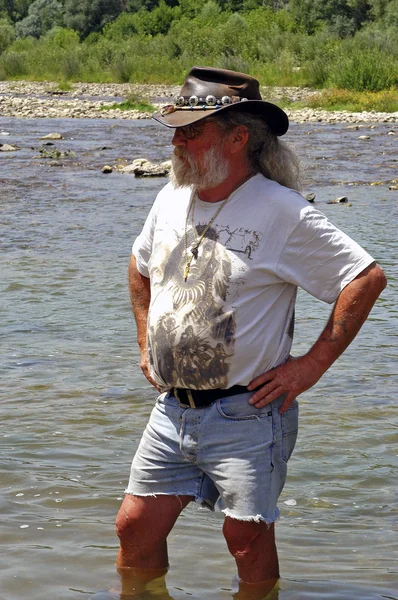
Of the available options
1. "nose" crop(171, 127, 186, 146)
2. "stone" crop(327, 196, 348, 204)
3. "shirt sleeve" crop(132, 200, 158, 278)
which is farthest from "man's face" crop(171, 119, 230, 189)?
"stone" crop(327, 196, 348, 204)

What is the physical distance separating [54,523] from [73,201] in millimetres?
11247

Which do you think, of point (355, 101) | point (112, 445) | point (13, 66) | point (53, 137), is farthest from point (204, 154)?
point (13, 66)

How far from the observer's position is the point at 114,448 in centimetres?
528

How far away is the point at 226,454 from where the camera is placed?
126 inches

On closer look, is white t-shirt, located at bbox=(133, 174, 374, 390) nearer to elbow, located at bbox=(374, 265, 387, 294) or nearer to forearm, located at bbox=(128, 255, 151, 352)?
elbow, located at bbox=(374, 265, 387, 294)

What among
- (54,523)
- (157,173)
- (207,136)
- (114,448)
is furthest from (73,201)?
(207,136)

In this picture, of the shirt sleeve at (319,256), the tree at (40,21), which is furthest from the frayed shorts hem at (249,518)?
the tree at (40,21)

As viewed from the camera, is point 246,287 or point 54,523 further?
point 54,523

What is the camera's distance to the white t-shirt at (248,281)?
10.4ft

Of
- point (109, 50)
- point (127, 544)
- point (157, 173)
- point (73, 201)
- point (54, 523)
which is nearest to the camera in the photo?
point (127, 544)

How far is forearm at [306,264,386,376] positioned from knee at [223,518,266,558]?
0.51 meters

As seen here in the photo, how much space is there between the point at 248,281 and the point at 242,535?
2.54ft

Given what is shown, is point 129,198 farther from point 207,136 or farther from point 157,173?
point 207,136

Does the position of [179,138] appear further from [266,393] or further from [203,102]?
[266,393]
